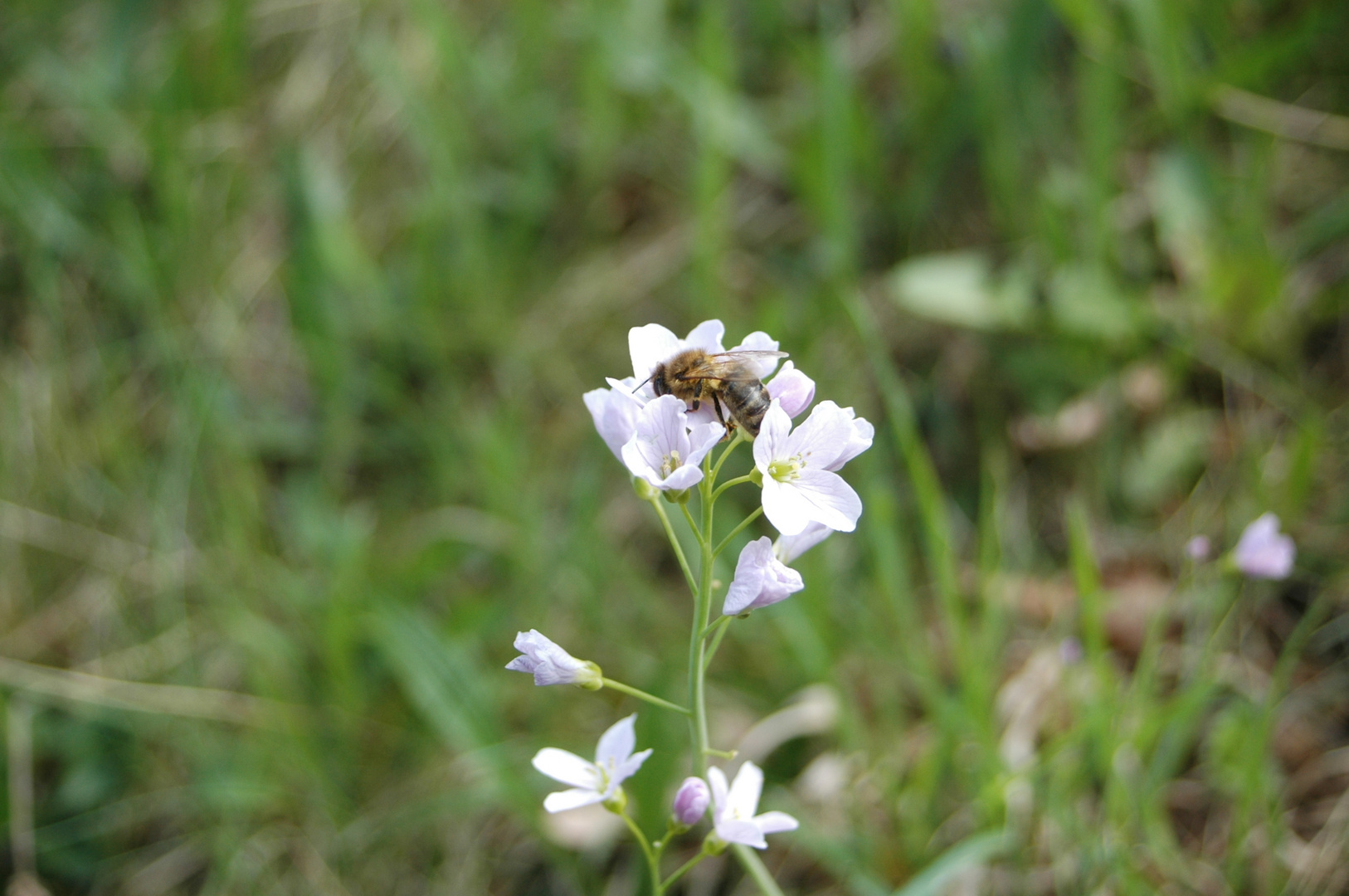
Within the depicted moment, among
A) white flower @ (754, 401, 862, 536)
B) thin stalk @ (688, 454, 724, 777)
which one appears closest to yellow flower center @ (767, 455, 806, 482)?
white flower @ (754, 401, 862, 536)

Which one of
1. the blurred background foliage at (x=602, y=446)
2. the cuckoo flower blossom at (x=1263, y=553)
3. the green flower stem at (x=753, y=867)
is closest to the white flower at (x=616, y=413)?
the green flower stem at (x=753, y=867)

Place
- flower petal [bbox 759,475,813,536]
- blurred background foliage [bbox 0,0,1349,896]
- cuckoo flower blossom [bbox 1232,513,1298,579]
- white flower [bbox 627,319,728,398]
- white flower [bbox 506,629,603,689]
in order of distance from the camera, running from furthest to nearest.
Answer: blurred background foliage [bbox 0,0,1349,896], cuckoo flower blossom [bbox 1232,513,1298,579], white flower [bbox 627,319,728,398], white flower [bbox 506,629,603,689], flower petal [bbox 759,475,813,536]

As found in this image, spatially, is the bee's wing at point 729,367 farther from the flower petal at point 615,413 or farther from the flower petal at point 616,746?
the flower petal at point 616,746

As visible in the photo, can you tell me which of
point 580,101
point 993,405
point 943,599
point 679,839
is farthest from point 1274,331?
point 580,101

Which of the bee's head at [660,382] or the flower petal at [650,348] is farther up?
the flower petal at [650,348]

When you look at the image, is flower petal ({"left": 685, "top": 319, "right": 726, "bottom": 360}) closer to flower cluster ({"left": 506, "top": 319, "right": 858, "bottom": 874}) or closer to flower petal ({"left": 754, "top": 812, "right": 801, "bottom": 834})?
flower cluster ({"left": 506, "top": 319, "right": 858, "bottom": 874})

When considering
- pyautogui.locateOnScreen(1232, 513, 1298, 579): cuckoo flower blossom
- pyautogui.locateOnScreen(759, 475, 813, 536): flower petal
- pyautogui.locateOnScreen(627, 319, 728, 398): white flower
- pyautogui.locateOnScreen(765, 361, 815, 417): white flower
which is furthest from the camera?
pyautogui.locateOnScreen(1232, 513, 1298, 579): cuckoo flower blossom

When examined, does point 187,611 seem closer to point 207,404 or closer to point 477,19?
point 207,404
